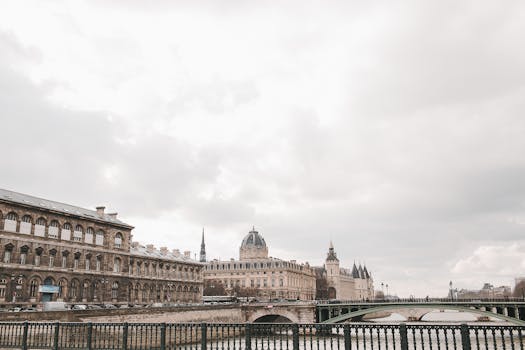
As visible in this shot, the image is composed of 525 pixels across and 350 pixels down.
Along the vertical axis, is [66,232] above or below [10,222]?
below

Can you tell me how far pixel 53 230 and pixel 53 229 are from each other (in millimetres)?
Result: 106

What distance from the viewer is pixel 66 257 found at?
5153 cm

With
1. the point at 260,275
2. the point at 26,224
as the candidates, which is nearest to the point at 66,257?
the point at 26,224

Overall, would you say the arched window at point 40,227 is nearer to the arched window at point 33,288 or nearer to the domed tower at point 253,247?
the arched window at point 33,288

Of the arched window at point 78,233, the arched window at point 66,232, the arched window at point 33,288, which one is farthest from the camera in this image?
the arched window at point 78,233

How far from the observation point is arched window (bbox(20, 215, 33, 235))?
46406mm

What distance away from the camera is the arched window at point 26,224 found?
46.4 metres

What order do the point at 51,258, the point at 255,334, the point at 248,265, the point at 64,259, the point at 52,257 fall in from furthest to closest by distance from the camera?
the point at 248,265 → the point at 64,259 → the point at 52,257 → the point at 51,258 → the point at 255,334

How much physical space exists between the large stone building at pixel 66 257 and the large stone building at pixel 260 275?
69036 mm

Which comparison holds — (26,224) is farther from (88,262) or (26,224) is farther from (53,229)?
(88,262)

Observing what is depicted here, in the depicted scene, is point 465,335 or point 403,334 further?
point 403,334

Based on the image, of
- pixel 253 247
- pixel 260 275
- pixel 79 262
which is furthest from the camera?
pixel 253 247

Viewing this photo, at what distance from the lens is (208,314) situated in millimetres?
63438

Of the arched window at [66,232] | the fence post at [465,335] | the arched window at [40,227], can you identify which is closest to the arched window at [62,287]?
the arched window at [66,232]
